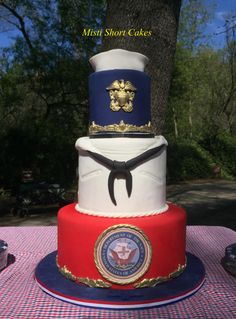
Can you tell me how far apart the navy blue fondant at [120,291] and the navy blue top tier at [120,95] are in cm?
111

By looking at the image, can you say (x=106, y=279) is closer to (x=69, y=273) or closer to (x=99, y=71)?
(x=69, y=273)

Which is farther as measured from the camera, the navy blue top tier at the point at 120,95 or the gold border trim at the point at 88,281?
the navy blue top tier at the point at 120,95

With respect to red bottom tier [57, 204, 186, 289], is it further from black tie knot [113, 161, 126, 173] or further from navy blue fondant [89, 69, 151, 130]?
A: navy blue fondant [89, 69, 151, 130]

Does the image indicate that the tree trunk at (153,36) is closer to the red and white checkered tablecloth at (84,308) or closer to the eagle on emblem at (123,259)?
the red and white checkered tablecloth at (84,308)

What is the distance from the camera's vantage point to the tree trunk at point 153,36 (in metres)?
3.95

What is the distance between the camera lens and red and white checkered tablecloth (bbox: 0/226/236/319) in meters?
2.13

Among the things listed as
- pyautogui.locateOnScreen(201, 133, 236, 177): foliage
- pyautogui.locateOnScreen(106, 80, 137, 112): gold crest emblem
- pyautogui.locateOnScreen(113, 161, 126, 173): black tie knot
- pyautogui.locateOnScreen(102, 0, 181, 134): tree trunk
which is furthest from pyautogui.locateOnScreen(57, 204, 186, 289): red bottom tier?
pyautogui.locateOnScreen(201, 133, 236, 177): foliage

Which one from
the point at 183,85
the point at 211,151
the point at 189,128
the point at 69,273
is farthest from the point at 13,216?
the point at 189,128

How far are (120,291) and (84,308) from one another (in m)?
0.30

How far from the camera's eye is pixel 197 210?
9664mm

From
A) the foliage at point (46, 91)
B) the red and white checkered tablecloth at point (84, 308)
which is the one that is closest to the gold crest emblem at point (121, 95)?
the red and white checkered tablecloth at point (84, 308)

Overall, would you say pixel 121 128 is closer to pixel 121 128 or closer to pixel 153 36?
pixel 121 128

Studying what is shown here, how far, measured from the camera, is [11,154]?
11688 mm

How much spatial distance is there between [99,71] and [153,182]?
37.1 inches
